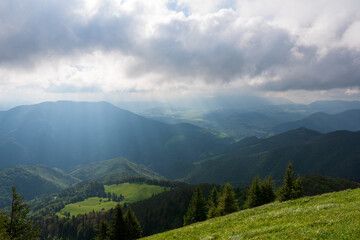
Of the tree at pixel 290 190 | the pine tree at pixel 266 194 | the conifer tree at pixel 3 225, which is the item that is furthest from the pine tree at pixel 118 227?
the pine tree at pixel 266 194

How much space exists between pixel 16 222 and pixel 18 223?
36 centimetres

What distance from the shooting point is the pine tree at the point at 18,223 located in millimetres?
28625

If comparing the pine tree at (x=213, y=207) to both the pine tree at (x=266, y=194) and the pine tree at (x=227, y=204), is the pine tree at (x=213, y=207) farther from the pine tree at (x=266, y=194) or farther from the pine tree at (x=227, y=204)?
the pine tree at (x=266, y=194)

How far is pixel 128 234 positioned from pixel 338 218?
46.2 m

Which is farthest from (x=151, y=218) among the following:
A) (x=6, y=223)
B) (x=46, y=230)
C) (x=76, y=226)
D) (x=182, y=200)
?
(x=6, y=223)

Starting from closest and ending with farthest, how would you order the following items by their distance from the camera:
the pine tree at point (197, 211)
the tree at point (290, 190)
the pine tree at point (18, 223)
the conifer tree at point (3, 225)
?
the conifer tree at point (3, 225) → the pine tree at point (18, 223) → the tree at point (290, 190) → the pine tree at point (197, 211)

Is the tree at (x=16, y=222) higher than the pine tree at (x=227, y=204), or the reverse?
the tree at (x=16, y=222)

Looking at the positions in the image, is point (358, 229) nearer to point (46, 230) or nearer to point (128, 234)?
point (128, 234)

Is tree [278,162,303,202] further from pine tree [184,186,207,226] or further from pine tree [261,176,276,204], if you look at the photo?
pine tree [184,186,207,226]

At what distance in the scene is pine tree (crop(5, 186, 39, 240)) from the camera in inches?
1127

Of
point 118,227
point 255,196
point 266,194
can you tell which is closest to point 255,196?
point 255,196

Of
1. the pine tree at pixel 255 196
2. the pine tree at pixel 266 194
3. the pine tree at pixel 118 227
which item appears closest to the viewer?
the pine tree at pixel 118 227

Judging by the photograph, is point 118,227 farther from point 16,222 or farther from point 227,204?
point 227,204

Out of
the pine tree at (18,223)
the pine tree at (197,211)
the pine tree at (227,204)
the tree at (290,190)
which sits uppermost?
the pine tree at (18,223)
